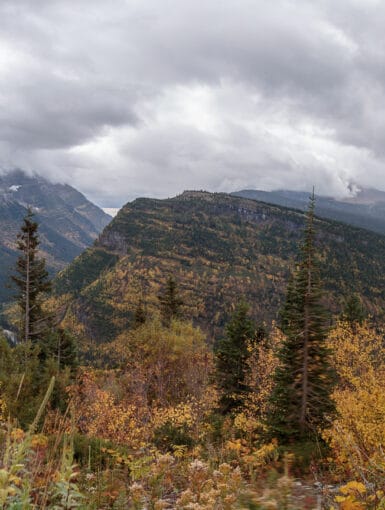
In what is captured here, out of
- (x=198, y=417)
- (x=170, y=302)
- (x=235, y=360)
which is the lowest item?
(x=198, y=417)

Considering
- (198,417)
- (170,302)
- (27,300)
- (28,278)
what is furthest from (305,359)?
(170,302)

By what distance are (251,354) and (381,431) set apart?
21.6 metres

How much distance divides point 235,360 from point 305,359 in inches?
498

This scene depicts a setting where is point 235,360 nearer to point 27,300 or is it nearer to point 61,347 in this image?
point 61,347

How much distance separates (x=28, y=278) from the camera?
28.1 metres

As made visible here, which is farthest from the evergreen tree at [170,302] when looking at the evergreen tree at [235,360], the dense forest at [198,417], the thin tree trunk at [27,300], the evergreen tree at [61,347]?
the thin tree trunk at [27,300]

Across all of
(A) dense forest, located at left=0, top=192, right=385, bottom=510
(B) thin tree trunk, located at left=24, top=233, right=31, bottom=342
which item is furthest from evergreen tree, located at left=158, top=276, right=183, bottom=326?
(B) thin tree trunk, located at left=24, top=233, right=31, bottom=342

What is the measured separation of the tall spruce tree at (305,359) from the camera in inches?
750

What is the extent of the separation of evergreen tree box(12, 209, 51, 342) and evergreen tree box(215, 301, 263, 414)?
15.1m

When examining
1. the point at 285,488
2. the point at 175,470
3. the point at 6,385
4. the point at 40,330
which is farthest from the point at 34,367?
the point at 285,488

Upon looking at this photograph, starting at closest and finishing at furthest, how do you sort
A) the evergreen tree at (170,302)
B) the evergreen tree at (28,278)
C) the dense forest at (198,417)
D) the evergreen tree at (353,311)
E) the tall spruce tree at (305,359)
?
the dense forest at (198,417) < the tall spruce tree at (305,359) < the evergreen tree at (28,278) < the evergreen tree at (353,311) < the evergreen tree at (170,302)

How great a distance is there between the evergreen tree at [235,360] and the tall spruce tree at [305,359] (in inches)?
399

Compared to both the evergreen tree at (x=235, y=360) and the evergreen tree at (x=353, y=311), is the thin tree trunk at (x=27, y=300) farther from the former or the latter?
the evergreen tree at (x=353, y=311)

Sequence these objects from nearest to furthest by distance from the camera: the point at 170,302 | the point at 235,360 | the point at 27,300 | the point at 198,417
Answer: the point at 198,417, the point at 27,300, the point at 235,360, the point at 170,302
